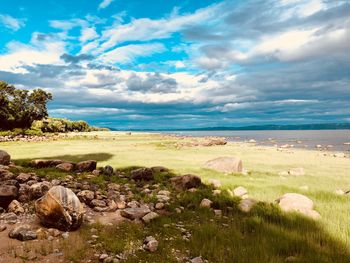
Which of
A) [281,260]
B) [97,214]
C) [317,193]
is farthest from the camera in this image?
[317,193]

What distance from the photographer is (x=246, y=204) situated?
1285cm

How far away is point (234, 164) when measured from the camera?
73.2ft

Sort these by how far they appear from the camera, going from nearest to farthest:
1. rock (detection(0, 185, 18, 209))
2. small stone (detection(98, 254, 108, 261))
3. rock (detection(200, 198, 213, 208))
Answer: small stone (detection(98, 254, 108, 261)) < rock (detection(0, 185, 18, 209)) < rock (detection(200, 198, 213, 208))

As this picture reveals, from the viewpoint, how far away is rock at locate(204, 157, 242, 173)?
22172 millimetres

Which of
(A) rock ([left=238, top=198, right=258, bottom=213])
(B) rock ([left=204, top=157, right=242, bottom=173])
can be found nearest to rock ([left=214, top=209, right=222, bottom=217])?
(A) rock ([left=238, top=198, right=258, bottom=213])

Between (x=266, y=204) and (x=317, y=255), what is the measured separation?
458 cm

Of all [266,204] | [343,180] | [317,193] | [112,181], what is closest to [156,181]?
[112,181]

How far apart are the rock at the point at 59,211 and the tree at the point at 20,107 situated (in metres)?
70.8

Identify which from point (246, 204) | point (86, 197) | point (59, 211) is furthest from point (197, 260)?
point (86, 197)

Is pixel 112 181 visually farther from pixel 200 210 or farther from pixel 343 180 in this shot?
pixel 343 180

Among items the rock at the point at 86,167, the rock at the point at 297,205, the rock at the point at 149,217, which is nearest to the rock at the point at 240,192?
the rock at the point at 297,205

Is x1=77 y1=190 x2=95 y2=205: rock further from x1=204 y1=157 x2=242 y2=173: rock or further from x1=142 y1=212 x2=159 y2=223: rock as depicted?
x1=204 y1=157 x2=242 y2=173: rock

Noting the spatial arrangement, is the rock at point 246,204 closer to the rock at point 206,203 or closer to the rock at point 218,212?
the rock at point 218,212

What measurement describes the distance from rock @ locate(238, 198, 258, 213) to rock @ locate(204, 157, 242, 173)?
8.70 m
